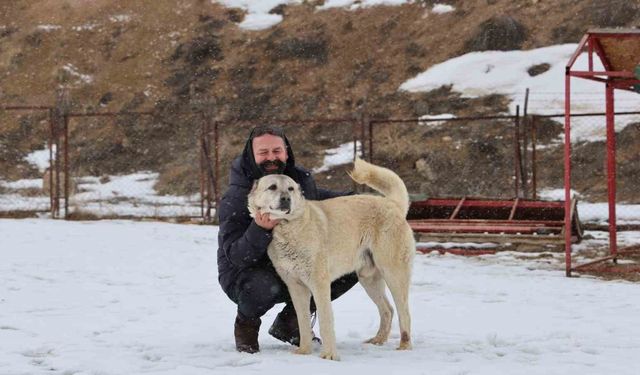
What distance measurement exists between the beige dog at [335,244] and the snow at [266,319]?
28cm

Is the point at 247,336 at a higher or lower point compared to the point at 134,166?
lower

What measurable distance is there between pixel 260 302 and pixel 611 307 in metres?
3.83

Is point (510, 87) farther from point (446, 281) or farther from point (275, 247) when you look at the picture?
point (275, 247)

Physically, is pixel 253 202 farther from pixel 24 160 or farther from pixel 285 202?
pixel 24 160

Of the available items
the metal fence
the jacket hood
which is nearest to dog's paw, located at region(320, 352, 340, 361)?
the jacket hood

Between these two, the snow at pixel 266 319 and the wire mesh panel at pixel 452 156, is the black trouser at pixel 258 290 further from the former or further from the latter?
the wire mesh panel at pixel 452 156

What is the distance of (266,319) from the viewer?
6715 millimetres

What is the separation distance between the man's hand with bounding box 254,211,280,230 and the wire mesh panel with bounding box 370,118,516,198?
14.0 metres

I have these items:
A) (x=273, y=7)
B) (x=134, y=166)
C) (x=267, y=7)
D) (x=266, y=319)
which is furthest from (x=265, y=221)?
(x=267, y=7)

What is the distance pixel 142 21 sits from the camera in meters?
31.8

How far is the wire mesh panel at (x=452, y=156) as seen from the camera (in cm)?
1955

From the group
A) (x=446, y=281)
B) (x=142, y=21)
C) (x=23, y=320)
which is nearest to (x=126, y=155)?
(x=142, y=21)

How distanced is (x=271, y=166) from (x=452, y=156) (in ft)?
52.2

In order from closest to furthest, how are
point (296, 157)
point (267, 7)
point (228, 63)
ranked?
1. point (296, 157)
2. point (228, 63)
3. point (267, 7)
